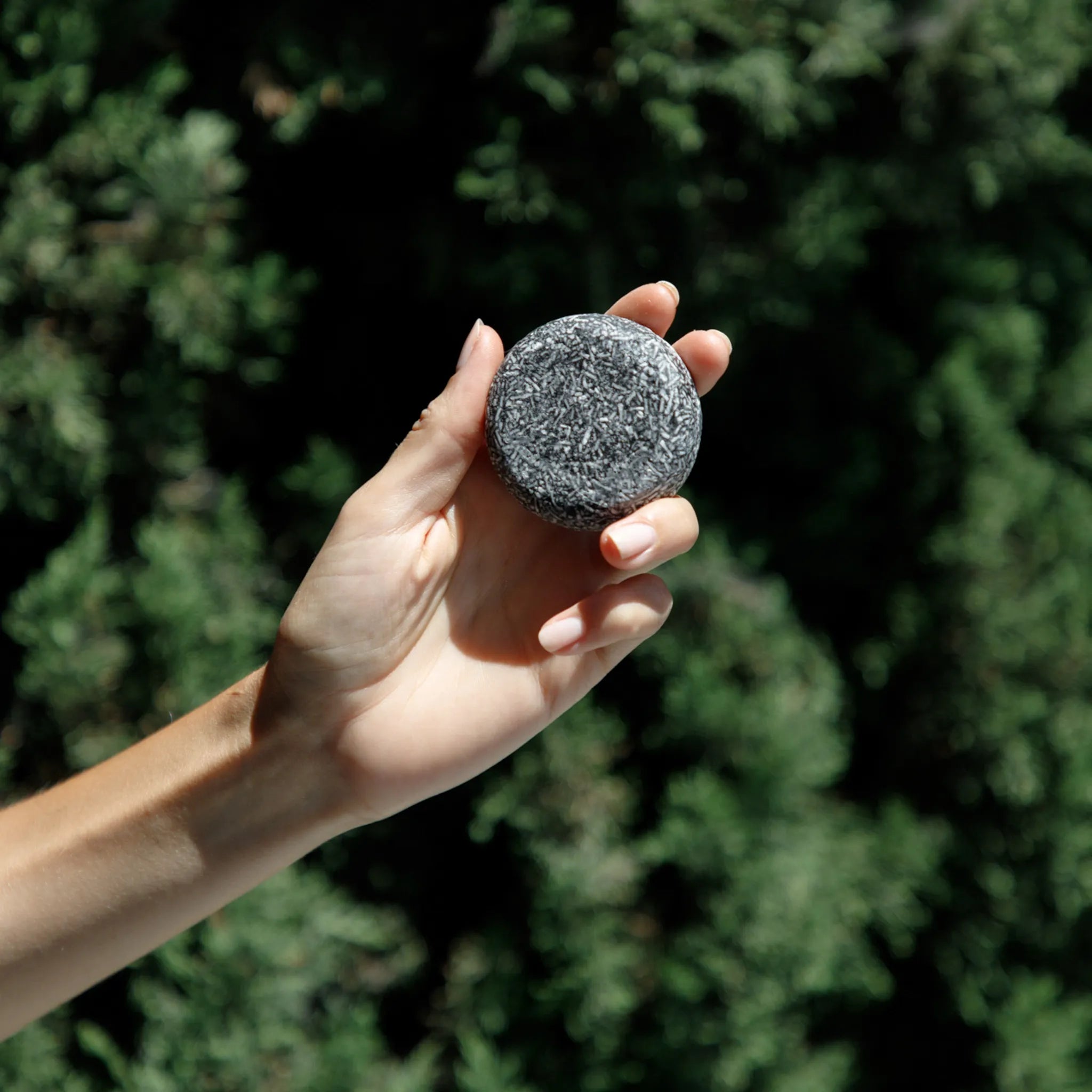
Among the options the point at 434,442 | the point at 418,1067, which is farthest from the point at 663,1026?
the point at 434,442

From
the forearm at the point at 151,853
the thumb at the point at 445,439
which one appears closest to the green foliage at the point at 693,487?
the forearm at the point at 151,853

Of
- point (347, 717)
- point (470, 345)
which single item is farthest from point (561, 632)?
point (470, 345)

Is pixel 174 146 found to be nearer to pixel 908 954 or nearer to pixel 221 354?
pixel 221 354

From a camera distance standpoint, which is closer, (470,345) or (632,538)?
(632,538)

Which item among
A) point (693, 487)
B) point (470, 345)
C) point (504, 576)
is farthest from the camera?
point (693, 487)

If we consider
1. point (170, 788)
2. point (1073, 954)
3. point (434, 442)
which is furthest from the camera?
point (1073, 954)

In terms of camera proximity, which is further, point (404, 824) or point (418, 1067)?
point (404, 824)

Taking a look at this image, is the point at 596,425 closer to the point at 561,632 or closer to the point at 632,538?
the point at 632,538

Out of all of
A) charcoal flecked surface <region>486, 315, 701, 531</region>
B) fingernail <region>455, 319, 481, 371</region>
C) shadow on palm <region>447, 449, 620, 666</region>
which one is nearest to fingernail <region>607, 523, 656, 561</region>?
charcoal flecked surface <region>486, 315, 701, 531</region>
